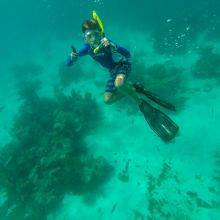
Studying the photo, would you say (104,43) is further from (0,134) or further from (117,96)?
(0,134)

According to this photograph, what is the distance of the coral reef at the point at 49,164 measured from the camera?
1049 cm

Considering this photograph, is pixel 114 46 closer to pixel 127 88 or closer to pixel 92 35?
pixel 92 35

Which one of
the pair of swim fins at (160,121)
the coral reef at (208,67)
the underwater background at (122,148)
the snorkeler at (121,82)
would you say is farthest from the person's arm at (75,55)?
the coral reef at (208,67)

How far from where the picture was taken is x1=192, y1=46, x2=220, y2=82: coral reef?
14.4 m

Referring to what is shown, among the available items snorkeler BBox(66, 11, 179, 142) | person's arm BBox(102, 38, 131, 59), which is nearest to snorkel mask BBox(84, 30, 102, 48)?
snorkeler BBox(66, 11, 179, 142)

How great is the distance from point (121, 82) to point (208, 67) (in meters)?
9.92

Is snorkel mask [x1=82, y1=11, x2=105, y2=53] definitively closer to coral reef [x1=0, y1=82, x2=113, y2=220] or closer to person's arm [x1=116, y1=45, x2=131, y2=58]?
person's arm [x1=116, y1=45, x2=131, y2=58]

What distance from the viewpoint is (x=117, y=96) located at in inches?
289

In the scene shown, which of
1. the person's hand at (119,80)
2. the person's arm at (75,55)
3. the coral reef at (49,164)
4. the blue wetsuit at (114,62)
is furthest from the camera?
the coral reef at (49,164)

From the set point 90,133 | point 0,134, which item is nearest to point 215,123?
point 90,133

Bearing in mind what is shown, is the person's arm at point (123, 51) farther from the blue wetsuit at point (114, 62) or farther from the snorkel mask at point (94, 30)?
the snorkel mask at point (94, 30)

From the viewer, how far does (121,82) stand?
609 cm

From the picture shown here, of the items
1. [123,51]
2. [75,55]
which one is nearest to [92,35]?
[123,51]

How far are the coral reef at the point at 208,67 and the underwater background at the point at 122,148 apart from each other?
5cm
